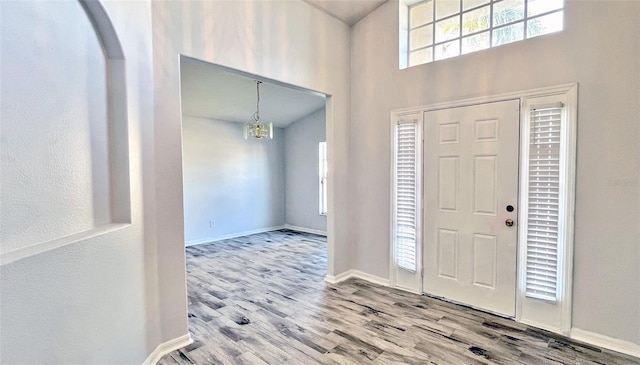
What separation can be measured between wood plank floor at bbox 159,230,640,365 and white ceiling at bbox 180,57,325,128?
101 inches

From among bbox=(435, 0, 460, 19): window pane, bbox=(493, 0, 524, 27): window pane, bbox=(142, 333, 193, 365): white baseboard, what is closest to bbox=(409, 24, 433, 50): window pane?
bbox=(435, 0, 460, 19): window pane

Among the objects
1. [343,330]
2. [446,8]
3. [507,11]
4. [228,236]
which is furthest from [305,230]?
[507,11]

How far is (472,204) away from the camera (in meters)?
3.03

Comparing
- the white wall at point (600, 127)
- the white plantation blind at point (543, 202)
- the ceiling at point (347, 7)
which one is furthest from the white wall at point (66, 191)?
the white plantation blind at point (543, 202)

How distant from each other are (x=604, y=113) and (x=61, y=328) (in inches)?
146

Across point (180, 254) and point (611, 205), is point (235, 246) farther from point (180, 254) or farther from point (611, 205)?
point (611, 205)

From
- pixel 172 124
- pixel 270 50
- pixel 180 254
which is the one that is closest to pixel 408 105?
pixel 270 50

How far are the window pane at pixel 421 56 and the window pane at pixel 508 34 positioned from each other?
0.65 meters

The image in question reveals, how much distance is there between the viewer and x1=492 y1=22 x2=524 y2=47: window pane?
2789mm

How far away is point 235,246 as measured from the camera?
225 inches

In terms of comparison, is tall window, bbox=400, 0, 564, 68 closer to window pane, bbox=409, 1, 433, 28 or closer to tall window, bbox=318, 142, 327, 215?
window pane, bbox=409, 1, 433, 28

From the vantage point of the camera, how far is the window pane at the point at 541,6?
2.58 meters

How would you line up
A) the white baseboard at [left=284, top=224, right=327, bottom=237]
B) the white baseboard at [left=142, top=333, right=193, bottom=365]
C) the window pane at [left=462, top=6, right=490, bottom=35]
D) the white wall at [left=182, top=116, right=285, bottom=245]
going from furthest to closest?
1. the white baseboard at [left=284, top=224, right=327, bottom=237]
2. the white wall at [left=182, top=116, right=285, bottom=245]
3. the window pane at [left=462, top=6, right=490, bottom=35]
4. the white baseboard at [left=142, top=333, right=193, bottom=365]

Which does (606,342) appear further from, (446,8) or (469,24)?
(446,8)
